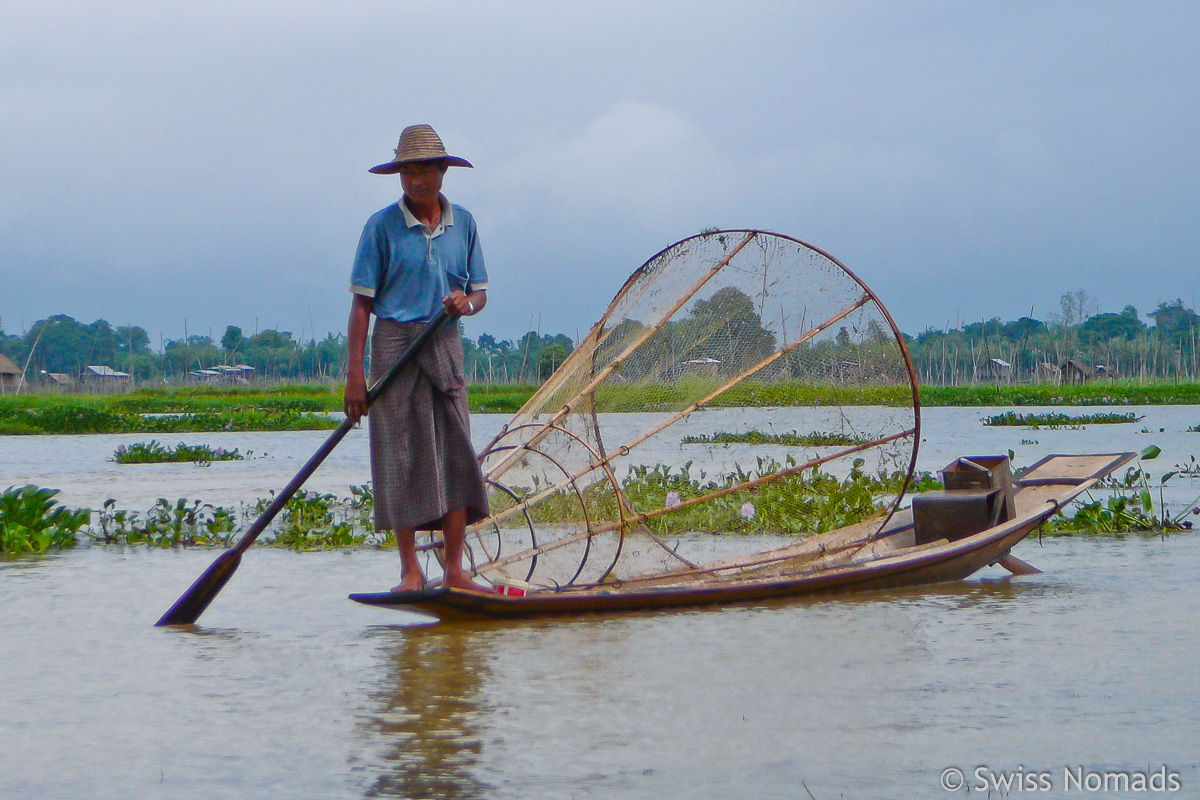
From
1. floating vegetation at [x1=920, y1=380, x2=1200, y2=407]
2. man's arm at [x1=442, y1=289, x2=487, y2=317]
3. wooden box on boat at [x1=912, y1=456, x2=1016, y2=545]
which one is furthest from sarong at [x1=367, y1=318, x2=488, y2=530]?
floating vegetation at [x1=920, y1=380, x2=1200, y2=407]

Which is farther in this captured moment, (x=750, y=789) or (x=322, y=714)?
(x=322, y=714)

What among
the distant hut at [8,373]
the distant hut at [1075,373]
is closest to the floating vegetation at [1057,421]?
the distant hut at [1075,373]

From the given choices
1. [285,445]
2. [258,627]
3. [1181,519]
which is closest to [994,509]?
[1181,519]

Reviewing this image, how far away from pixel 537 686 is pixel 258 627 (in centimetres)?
149

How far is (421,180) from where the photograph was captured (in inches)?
161

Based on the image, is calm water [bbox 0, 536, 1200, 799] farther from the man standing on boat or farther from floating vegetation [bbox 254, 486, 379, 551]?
floating vegetation [bbox 254, 486, 379, 551]

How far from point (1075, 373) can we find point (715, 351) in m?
47.5

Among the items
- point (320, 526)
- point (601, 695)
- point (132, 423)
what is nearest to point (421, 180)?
point (601, 695)

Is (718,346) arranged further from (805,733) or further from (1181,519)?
(1181,519)

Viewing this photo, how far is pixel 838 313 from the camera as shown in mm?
5121

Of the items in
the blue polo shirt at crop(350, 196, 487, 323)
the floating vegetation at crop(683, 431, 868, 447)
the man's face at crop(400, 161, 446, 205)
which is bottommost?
the floating vegetation at crop(683, 431, 868, 447)

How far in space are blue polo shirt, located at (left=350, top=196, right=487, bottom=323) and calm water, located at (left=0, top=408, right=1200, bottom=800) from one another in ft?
3.81

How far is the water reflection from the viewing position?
2.40 metres

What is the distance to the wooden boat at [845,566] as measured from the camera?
160 inches
